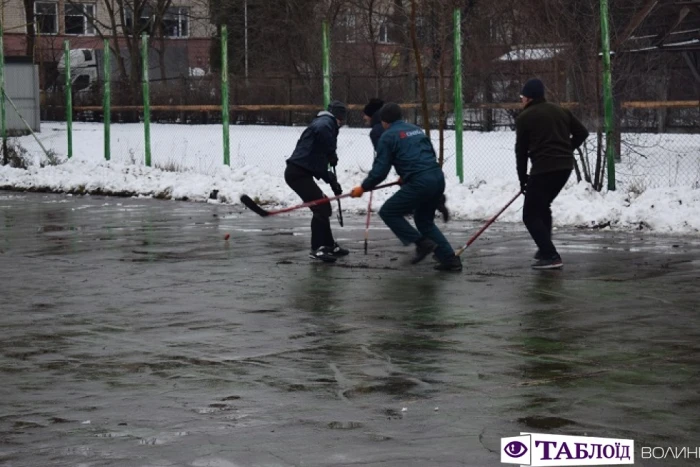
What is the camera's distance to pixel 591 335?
878 cm

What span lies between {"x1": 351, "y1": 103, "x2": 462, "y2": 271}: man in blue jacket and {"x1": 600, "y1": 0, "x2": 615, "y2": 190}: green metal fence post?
5388 mm

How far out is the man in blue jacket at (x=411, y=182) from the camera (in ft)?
41.0

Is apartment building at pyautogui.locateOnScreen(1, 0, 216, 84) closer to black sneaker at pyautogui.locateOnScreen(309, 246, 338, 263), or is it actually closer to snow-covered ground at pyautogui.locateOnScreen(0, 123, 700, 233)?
snow-covered ground at pyautogui.locateOnScreen(0, 123, 700, 233)

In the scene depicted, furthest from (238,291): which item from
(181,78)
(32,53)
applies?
(32,53)

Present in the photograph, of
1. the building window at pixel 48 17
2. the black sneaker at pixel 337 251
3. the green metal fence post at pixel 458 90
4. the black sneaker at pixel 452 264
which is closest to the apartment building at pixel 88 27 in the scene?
the building window at pixel 48 17

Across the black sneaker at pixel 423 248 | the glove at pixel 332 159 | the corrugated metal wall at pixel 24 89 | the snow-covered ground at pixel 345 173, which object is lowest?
the black sneaker at pixel 423 248

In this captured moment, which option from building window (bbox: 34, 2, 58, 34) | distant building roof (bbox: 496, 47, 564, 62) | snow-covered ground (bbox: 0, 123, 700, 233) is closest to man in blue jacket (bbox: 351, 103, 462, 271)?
snow-covered ground (bbox: 0, 123, 700, 233)

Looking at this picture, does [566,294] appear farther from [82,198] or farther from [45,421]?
[82,198]

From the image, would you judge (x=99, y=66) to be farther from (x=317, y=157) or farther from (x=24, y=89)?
(x=317, y=157)

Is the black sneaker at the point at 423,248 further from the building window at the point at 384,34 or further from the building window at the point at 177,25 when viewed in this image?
the building window at the point at 177,25

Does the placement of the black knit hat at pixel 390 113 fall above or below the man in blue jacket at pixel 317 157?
above

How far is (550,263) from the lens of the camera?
12.2m

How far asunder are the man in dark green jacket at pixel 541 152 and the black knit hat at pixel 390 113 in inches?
44.8

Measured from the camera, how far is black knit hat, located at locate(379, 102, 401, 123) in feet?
41.4
